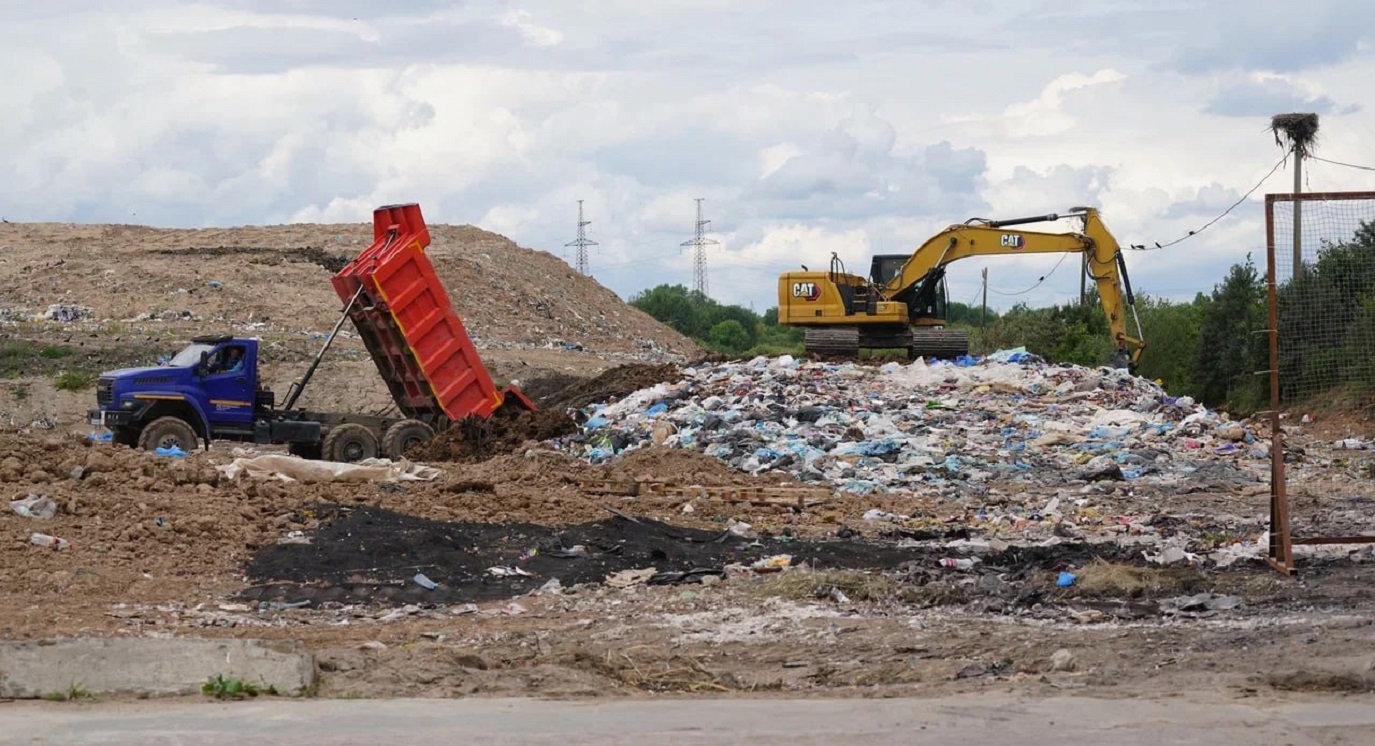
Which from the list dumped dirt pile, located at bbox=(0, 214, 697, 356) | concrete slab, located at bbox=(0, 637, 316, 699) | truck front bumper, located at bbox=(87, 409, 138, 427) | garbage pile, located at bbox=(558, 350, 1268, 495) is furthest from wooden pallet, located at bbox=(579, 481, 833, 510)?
dumped dirt pile, located at bbox=(0, 214, 697, 356)

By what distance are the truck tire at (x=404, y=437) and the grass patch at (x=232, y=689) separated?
42.7 feet

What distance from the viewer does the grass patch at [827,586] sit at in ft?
31.5

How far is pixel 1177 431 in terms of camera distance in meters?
19.7

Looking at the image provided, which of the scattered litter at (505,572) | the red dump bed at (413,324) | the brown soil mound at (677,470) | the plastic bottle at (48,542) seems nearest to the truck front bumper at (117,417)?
the red dump bed at (413,324)

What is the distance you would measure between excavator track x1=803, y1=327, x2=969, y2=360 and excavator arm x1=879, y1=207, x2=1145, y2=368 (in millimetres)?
711

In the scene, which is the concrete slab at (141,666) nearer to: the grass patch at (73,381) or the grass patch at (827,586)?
the grass patch at (827,586)

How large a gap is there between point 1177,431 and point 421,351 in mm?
9753

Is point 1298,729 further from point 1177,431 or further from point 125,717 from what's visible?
point 1177,431

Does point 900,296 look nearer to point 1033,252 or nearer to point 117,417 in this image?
point 1033,252

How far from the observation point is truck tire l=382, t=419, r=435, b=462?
19.7 meters

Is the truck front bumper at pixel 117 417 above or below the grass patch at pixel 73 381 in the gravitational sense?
below

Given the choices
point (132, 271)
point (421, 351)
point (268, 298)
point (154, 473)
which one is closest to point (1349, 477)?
point (421, 351)

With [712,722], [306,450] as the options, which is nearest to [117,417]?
[306,450]

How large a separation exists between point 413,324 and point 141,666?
12.8 meters
